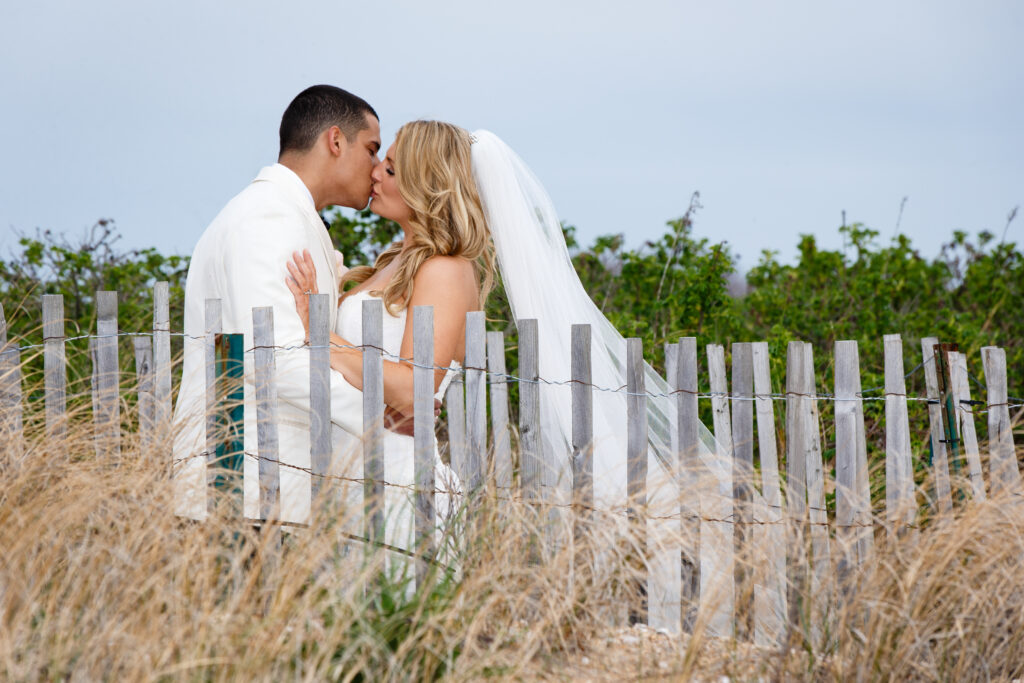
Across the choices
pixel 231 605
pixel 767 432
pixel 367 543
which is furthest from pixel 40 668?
pixel 767 432

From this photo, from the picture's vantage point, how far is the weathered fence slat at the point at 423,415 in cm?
406

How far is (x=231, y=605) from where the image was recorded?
2885 millimetres

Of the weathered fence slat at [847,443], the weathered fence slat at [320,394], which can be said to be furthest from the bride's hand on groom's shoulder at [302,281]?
the weathered fence slat at [847,443]

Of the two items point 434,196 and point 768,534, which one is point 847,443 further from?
point 434,196

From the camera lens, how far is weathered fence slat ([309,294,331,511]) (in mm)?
4086

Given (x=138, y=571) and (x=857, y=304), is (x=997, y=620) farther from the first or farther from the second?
(x=857, y=304)

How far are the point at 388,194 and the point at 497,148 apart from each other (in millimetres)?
556

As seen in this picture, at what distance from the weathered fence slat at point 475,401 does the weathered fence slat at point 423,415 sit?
0.49 feet

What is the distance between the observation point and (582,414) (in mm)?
4031

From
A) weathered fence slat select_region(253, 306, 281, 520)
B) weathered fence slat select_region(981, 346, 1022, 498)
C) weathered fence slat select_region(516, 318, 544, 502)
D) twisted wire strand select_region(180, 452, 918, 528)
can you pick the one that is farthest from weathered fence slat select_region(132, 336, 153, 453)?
weathered fence slat select_region(981, 346, 1022, 498)

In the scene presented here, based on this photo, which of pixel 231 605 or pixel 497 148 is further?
pixel 497 148

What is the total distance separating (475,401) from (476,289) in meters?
0.65

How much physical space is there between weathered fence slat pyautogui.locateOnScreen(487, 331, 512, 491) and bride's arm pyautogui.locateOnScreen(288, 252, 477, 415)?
0.24m

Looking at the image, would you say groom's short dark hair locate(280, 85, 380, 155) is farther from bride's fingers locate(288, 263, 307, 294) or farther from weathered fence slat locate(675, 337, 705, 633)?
weathered fence slat locate(675, 337, 705, 633)
